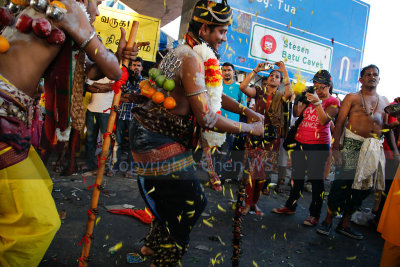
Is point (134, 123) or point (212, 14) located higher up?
point (212, 14)

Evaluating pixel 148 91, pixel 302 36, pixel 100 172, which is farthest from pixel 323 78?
pixel 302 36

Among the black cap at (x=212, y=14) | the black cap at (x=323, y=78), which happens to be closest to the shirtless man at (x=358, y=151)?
the black cap at (x=323, y=78)

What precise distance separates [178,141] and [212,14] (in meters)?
0.99

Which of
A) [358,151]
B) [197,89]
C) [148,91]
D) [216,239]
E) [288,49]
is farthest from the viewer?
[288,49]

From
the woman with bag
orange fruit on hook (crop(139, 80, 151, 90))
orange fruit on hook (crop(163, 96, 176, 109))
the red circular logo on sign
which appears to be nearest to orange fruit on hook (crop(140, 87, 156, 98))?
orange fruit on hook (crop(139, 80, 151, 90))

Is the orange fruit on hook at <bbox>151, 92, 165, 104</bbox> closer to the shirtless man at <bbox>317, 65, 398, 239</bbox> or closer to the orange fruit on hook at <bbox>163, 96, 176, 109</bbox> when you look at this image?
the orange fruit on hook at <bbox>163, 96, 176, 109</bbox>

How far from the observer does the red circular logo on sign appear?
825 cm

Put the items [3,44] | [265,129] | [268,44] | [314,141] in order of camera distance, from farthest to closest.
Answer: [268,44]
[265,129]
[314,141]
[3,44]

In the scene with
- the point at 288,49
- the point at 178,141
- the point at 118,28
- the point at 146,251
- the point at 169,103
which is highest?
the point at 288,49

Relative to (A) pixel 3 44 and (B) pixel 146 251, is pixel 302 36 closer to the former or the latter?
(B) pixel 146 251

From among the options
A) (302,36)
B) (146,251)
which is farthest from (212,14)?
(302,36)

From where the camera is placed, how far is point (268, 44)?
837 cm

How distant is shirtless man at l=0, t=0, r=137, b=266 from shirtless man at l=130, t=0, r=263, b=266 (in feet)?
2.16

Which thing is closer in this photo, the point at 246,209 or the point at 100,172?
the point at 100,172
